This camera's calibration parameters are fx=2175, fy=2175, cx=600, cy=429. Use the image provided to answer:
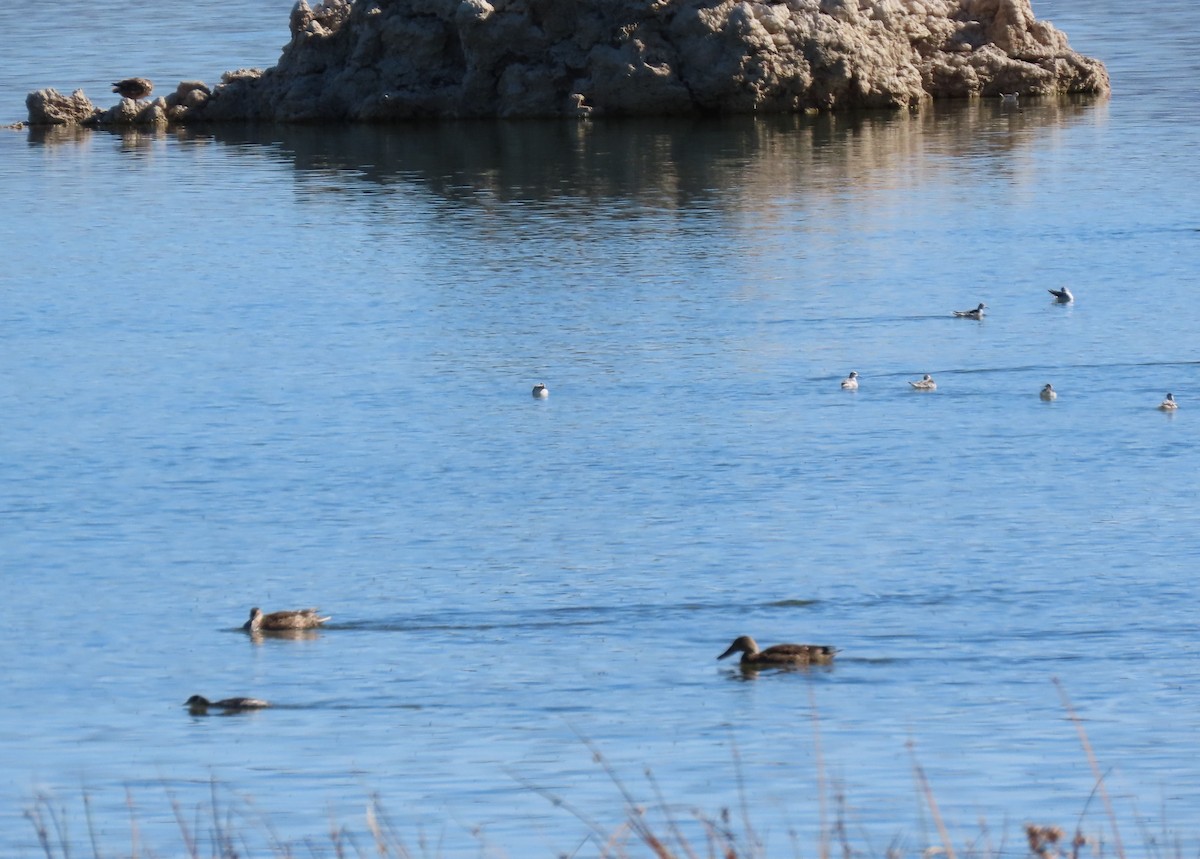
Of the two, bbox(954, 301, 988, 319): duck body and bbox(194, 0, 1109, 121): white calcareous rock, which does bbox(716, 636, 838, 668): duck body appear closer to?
bbox(954, 301, 988, 319): duck body

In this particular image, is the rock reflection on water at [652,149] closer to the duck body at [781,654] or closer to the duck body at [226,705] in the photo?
the duck body at [781,654]

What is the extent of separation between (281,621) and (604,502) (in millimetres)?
5422

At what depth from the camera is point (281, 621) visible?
18922mm

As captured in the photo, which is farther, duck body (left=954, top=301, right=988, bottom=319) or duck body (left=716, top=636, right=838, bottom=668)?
duck body (left=954, top=301, right=988, bottom=319)

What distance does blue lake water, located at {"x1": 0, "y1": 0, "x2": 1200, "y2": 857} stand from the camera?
15.3 meters

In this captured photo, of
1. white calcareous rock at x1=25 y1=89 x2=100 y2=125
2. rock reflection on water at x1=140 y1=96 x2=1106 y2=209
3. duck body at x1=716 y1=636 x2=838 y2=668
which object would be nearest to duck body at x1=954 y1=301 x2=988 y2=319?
rock reflection on water at x1=140 y1=96 x2=1106 y2=209

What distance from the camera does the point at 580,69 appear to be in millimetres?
59000

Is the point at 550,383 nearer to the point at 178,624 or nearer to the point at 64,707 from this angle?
the point at 178,624

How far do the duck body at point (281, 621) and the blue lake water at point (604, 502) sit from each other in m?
0.22

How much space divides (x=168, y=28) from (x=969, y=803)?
277ft

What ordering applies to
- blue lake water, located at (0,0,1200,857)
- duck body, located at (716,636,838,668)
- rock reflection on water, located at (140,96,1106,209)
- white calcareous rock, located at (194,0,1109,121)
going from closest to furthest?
blue lake water, located at (0,0,1200,857)
duck body, located at (716,636,838,668)
rock reflection on water, located at (140,96,1106,209)
white calcareous rock, located at (194,0,1109,121)

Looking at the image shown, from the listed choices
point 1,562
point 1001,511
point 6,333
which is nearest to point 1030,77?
point 6,333

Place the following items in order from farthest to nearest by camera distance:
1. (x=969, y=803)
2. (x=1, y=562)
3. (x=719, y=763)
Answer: (x=1, y=562) → (x=719, y=763) → (x=969, y=803)

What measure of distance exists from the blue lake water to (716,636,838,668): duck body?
15cm
